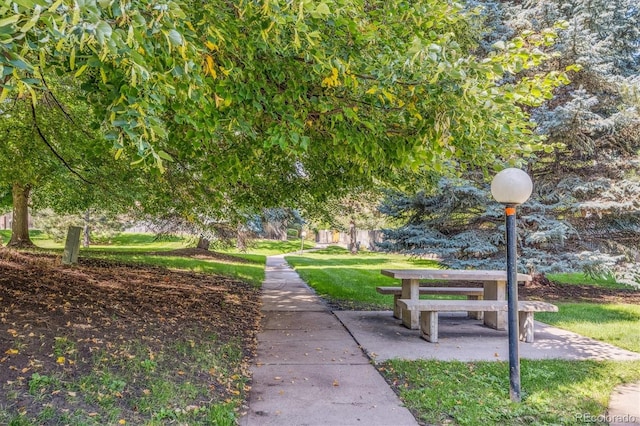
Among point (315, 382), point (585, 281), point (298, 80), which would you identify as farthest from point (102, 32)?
point (585, 281)

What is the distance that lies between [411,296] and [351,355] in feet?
5.31

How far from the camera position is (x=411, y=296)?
5953mm

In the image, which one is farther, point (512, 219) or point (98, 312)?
point (98, 312)

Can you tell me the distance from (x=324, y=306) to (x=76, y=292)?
4.27 metres

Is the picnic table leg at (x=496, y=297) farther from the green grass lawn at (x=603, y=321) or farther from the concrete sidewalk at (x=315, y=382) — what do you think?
the concrete sidewalk at (x=315, y=382)

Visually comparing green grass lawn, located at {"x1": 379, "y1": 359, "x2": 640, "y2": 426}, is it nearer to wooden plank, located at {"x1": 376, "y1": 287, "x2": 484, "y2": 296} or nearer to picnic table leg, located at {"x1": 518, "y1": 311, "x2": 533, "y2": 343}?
picnic table leg, located at {"x1": 518, "y1": 311, "x2": 533, "y2": 343}

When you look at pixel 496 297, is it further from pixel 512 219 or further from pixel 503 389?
pixel 512 219

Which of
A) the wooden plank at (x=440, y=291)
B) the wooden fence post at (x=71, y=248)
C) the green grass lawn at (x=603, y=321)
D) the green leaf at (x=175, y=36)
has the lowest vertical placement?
the green grass lawn at (x=603, y=321)

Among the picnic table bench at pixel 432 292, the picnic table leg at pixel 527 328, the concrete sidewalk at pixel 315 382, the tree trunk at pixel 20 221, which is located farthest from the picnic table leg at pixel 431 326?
the tree trunk at pixel 20 221

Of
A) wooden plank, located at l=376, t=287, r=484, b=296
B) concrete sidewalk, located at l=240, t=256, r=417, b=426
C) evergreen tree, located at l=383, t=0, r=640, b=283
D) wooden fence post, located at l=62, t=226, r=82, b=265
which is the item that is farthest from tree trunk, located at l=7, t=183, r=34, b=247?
wooden plank, located at l=376, t=287, r=484, b=296

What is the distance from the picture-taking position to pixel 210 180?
18.0 feet

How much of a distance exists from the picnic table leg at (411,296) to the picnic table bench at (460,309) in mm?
454

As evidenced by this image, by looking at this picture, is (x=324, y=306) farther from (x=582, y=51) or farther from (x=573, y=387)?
(x=582, y=51)

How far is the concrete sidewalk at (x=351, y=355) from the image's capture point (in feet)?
10.7
